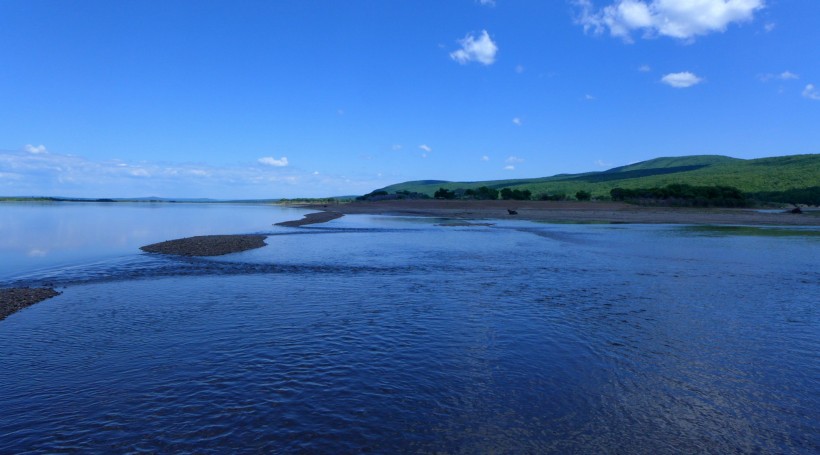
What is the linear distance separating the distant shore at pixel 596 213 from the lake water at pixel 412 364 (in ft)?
165

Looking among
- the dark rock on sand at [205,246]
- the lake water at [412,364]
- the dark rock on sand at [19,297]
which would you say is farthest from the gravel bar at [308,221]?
the dark rock on sand at [19,297]

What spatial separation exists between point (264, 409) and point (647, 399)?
6.96 metres

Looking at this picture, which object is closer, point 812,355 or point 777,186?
point 812,355

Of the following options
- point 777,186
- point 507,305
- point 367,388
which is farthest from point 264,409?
point 777,186

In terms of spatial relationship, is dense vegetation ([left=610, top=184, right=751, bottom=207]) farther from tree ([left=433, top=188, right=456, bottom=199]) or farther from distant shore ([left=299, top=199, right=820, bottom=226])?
tree ([left=433, top=188, right=456, bottom=199])

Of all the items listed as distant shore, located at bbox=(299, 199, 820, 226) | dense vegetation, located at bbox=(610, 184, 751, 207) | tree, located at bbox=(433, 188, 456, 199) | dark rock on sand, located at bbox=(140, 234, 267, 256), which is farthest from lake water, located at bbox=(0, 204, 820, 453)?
tree, located at bbox=(433, 188, 456, 199)

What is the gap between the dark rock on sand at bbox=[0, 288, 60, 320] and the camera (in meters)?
15.1

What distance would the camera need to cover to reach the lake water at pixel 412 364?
7.39 m

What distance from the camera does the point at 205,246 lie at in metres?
32.6

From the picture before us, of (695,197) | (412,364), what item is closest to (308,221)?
(412,364)

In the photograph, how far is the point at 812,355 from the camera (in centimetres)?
1123

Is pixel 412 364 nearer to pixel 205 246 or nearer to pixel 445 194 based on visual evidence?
pixel 205 246

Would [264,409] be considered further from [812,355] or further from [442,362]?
[812,355]

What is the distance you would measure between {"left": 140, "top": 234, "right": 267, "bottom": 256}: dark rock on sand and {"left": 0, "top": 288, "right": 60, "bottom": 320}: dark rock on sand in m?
11.6
